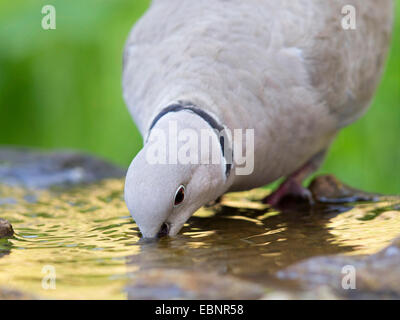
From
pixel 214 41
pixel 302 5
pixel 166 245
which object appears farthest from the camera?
pixel 302 5

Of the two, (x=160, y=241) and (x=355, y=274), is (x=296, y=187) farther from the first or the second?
(x=355, y=274)

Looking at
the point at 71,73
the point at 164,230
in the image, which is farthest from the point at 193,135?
the point at 71,73

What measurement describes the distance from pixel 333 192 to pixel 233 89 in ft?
3.34

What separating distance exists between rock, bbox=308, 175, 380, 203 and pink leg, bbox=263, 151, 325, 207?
62 millimetres

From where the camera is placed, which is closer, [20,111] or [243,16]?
[243,16]

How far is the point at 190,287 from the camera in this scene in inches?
71.1

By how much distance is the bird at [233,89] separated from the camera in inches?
99.3

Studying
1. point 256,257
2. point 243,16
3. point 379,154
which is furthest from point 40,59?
point 256,257

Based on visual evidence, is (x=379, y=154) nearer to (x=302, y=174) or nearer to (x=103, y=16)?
(x=302, y=174)

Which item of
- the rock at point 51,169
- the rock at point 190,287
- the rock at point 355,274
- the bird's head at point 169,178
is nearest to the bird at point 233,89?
the bird's head at point 169,178

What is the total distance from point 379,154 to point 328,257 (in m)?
4.12

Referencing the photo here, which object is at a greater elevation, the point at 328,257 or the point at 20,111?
the point at 20,111

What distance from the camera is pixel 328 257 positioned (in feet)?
6.34

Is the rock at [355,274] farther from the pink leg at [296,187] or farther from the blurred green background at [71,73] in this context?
the blurred green background at [71,73]
